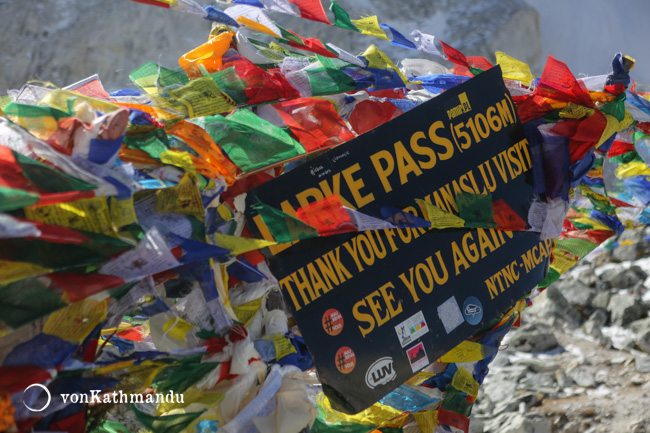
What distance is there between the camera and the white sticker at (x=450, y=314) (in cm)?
109

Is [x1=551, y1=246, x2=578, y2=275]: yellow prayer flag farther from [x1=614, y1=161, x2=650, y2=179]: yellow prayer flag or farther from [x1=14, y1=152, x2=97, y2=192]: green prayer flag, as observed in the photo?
[x1=14, y1=152, x2=97, y2=192]: green prayer flag

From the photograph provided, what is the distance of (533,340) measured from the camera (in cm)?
234

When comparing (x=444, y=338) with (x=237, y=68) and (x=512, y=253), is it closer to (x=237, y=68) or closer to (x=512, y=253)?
(x=512, y=253)

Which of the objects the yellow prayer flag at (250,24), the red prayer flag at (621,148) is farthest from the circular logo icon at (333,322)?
the red prayer flag at (621,148)

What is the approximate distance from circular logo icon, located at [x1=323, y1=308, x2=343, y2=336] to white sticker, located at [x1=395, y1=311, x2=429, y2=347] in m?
0.11

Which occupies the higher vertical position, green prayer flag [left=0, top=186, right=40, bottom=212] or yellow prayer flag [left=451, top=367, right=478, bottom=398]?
green prayer flag [left=0, top=186, right=40, bottom=212]

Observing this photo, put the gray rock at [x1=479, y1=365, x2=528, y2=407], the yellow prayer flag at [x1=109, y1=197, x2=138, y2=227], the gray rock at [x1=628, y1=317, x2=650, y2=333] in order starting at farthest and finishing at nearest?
the gray rock at [x1=628, y1=317, x2=650, y2=333], the gray rock at [x1=479, y1=365, x2=528, y2=407], the yellow prayer flag at [x1=109, y1=197, x2=138, y2=227]

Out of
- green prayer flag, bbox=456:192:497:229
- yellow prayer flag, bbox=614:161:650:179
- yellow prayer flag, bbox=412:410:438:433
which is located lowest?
yellow prayer flag, bbox=412:410:438:433

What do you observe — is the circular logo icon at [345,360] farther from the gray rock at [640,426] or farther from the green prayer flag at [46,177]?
the gray rock at [640,426]

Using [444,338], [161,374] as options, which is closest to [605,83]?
[444,338]

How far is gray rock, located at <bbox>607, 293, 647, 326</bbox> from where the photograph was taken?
230cm

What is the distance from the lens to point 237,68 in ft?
3.35

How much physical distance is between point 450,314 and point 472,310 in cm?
6

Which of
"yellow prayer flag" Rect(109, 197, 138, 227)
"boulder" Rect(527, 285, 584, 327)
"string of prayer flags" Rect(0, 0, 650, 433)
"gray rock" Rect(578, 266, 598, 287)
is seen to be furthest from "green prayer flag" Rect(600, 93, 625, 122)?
"gray rock" Rect(578, 266, 598, 287)
